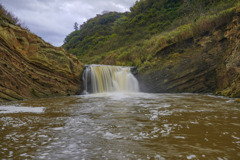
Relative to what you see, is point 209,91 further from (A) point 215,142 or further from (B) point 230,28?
(A) point 215,142

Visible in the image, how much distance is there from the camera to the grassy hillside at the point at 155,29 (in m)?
12.9

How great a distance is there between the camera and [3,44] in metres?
8.48

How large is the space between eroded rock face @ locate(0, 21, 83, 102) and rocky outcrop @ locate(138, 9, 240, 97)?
6193mm

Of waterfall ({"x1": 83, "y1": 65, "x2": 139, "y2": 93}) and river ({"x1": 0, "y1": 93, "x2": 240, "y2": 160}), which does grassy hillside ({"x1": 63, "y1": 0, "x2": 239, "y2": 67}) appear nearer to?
waterfall ({"x1": 83, "y1": 65, "x2": 139, "y2": 93})

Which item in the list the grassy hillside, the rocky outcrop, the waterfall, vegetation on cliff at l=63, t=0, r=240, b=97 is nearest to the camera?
vegetation on cliff at l=63, t=0, r=240, b=97

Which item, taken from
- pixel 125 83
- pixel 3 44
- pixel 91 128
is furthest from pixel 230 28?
pixel 3 44

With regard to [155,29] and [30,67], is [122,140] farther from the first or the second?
[155,29]

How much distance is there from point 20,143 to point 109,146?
124cm

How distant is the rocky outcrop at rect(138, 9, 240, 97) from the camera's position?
9938mm

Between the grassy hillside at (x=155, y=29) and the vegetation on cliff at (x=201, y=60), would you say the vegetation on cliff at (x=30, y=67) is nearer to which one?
the vegetation on cliff at (x=201, y=60)

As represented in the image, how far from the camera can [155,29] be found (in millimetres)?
26312

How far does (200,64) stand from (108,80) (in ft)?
23.5

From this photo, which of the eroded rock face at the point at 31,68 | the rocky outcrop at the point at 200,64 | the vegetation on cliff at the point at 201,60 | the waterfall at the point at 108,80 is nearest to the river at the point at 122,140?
the eroded rock face at the point at 31,68

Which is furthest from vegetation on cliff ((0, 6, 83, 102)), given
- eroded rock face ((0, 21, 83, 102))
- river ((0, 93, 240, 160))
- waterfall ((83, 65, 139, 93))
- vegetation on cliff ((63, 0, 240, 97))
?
vegetation on cliff ((63, 0, 240, 97))
